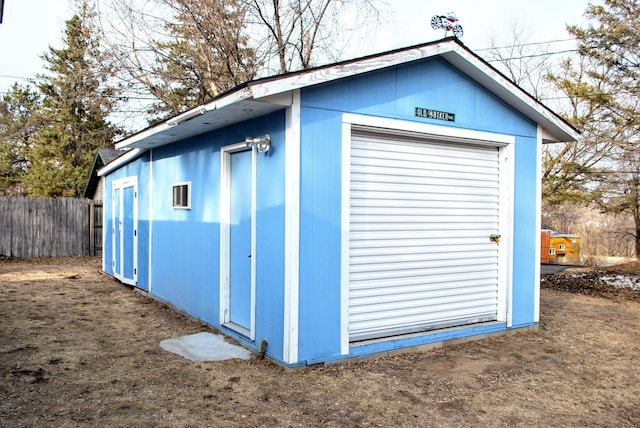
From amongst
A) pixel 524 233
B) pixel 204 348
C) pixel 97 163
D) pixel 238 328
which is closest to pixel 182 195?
pixel 238 328

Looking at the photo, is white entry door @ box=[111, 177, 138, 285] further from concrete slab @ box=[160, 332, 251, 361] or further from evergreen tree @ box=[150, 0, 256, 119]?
evergreen tree @ box=[150, 0, 256, 119]

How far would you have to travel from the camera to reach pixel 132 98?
15180mm

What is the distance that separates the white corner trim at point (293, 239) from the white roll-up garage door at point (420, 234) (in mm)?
763

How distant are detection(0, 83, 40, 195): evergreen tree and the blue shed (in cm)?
1897

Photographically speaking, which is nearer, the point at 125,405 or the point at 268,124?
the point at 125,405

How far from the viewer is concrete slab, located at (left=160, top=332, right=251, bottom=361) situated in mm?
4977

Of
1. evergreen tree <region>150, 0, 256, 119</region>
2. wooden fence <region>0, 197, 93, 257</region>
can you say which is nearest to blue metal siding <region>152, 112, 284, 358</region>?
evergreen tree <region>150, 0, 256, 119</region>

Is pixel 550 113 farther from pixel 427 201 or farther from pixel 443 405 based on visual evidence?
pixel 443 405

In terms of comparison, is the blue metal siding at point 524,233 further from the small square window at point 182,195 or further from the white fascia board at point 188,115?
the small square window at point 182,195

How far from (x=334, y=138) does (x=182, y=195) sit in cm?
317

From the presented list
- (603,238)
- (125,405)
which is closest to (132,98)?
(125,405)

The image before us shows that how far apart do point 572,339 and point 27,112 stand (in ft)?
82.2

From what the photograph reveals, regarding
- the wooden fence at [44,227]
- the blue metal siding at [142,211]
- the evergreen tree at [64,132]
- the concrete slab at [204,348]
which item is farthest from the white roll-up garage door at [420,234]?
the evergreen tree at [64,132]

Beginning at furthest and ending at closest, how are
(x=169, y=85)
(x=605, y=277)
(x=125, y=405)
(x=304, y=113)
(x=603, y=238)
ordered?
(x=603, y=238)
(x=169, y=85)
(x=605, y=277)
(x=304, y=113)
(x=125, y=405)
